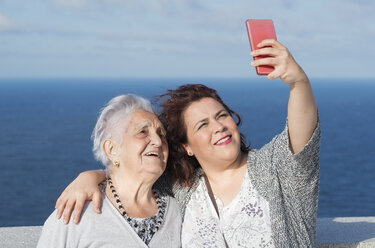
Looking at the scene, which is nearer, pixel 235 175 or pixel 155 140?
pixel 155 140

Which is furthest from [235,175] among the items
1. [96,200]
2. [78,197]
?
[78,197]

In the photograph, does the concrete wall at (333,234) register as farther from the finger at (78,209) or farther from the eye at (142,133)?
the eye at (142,133)

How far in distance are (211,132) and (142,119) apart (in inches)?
19.6

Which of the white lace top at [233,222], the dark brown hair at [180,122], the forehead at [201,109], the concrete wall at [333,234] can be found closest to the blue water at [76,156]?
the concrete wall at [333,234]

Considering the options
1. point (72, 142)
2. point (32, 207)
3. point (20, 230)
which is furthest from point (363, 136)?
point (20, 230)

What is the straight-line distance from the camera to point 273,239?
3678 mm

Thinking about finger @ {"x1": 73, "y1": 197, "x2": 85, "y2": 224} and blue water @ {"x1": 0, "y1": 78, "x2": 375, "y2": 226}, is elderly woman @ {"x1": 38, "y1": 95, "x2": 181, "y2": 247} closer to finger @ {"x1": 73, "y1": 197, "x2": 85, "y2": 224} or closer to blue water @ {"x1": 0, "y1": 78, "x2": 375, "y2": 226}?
finger @ {"x1": 73, "y1": 197, "x2": 85, "y2": 224}

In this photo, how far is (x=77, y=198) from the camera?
3641 mm

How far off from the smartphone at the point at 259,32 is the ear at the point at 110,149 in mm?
1223

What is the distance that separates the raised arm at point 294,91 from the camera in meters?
3.12

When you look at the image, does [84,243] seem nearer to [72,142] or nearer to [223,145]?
[223,145]

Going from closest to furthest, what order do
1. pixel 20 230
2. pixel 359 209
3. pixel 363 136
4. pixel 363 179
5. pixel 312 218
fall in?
pixel 312 218 < pixel 20 230 < pixel 359 209 < pixel 363 179 < pixel 363 136

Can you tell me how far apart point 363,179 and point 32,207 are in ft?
124

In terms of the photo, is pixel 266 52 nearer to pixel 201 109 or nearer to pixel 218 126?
pixel 218 126
